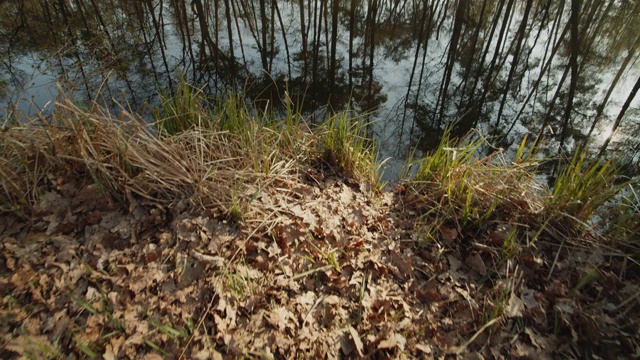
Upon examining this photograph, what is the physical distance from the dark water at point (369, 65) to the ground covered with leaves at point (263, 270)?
186cm

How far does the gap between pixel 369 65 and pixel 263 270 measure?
19.1 feet

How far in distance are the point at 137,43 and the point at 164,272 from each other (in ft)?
19.6

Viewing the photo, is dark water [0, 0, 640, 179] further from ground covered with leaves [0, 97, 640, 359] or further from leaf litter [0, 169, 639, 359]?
leaf litter [0, 169, 639, 359]

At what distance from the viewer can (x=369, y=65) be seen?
697 cm

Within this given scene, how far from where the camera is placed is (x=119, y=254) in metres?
2.19

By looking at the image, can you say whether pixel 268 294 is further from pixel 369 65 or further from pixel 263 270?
pixel 369 65

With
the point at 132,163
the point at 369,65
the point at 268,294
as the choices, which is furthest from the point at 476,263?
the point at 369,65

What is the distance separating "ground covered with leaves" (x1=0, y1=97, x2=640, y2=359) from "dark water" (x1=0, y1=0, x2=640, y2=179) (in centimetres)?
186

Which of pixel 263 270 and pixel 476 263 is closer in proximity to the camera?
pixel 263 270

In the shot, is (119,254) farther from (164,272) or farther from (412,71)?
(412,71)

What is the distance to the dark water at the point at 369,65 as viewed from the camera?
5195 mm

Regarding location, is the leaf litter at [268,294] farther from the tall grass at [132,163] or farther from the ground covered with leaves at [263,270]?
the tall grass at [132,163]

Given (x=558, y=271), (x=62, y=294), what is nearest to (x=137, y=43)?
(x=62, y=294)

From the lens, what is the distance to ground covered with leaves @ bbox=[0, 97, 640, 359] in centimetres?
187
